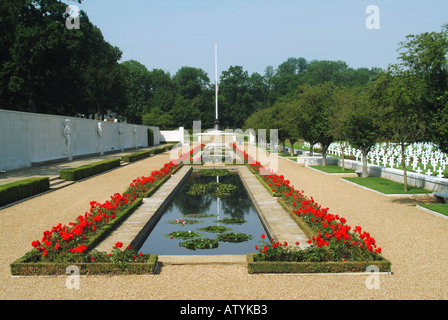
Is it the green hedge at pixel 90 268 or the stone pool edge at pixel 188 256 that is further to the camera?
the stone pool edge at pixel 188 256

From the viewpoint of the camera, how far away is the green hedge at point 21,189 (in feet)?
41.4

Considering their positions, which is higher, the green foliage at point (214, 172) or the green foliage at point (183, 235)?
the green foliage at point (214, 172)

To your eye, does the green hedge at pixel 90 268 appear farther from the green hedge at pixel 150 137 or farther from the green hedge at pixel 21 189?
the green hedge at pixel 150 137

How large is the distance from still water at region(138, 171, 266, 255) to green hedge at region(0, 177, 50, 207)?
5327mm

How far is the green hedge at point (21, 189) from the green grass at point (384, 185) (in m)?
13.5

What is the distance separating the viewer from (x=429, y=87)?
11.0 metres

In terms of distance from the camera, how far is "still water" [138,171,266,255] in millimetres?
8734

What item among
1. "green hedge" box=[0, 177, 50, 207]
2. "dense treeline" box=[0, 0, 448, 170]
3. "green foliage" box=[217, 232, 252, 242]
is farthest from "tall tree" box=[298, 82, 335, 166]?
"green hedge" box=[0, 177, 50, 207]

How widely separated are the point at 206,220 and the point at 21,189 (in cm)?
712

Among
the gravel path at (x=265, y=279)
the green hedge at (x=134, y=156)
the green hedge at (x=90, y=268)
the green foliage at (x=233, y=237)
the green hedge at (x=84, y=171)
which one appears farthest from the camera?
the green hedge at (x=134, y=156)

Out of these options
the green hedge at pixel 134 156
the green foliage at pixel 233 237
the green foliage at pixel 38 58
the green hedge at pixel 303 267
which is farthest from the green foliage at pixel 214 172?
the green foliage at pixel 38 58

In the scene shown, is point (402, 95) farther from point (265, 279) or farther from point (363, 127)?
point (363, 127)

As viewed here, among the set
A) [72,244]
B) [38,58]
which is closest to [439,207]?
[72,244]

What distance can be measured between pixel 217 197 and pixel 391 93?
7590 mm
